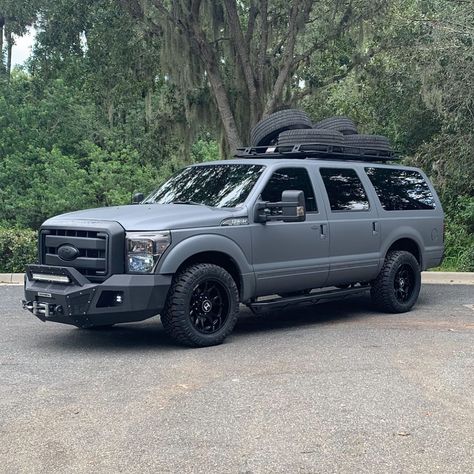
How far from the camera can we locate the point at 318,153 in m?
8.66

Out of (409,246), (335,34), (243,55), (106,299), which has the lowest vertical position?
(106,299)

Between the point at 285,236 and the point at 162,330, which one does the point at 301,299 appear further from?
the point at 162,330

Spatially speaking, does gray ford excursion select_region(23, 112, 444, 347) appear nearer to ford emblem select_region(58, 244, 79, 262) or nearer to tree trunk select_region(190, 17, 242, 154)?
ford emblem select_region(58, 244, 79, 262)

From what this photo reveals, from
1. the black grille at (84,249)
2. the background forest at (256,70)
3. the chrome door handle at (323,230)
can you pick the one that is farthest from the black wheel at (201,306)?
the background forest at (256,70)

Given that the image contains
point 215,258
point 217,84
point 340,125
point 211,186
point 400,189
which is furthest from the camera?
point 217,84

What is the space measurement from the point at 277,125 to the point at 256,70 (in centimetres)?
743

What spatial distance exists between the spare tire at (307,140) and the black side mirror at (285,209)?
1320mm

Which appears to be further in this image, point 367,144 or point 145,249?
point 367,144

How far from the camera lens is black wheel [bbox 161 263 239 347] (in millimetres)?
6832

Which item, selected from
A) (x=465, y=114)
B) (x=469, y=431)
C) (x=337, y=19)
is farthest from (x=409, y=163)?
(x=469, y=431)

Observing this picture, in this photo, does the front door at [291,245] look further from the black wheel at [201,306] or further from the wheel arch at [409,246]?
the wheel arch at [409,246]

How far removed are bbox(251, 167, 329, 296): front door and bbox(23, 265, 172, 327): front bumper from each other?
1.26 meters

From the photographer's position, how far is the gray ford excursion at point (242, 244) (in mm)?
6738

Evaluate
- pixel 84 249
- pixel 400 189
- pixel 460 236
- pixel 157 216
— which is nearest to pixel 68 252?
pixel 84 249
